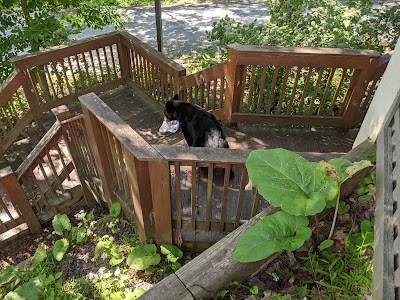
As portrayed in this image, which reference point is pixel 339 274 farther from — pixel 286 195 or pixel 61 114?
pixel 61 114

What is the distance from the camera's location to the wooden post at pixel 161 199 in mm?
2436

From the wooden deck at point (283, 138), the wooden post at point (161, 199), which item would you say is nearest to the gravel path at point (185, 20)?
the wooden deck at point (283, 138)

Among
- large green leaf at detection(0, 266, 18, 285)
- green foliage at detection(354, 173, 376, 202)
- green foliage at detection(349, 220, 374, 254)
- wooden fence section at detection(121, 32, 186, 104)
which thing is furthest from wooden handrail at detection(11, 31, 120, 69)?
green foliage at detection(349, 220, 374, 254)

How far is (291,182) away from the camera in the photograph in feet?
5.66

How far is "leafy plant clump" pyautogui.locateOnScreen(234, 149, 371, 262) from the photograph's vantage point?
160cm

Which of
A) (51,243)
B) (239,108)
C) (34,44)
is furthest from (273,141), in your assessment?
(34,44)

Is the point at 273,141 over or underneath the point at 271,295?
underneath

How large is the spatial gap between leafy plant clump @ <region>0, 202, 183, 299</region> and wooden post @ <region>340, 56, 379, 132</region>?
275cm

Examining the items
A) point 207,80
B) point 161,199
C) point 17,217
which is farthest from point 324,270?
point 17,217

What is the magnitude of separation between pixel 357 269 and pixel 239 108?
2.90 metres

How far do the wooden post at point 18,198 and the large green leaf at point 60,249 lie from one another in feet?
2.75

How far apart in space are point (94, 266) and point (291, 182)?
2.63 metres

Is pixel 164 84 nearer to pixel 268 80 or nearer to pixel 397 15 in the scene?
pixel 268 80

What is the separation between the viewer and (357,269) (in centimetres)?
174
